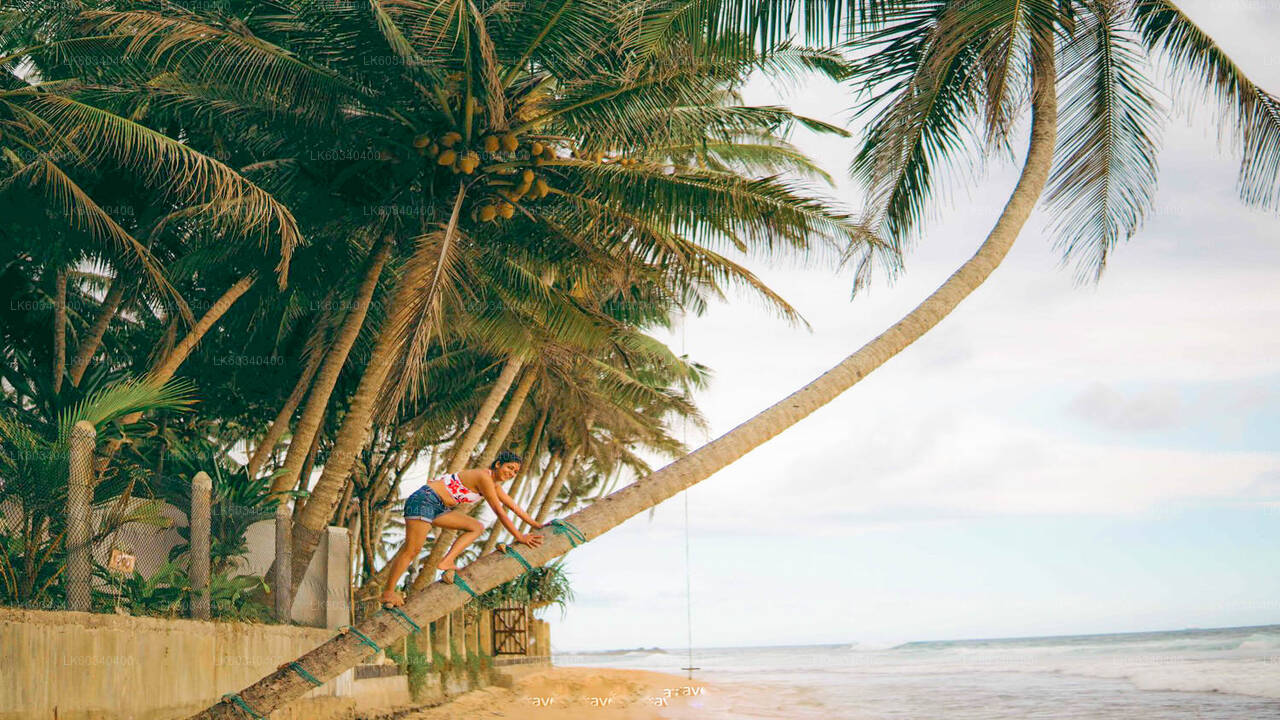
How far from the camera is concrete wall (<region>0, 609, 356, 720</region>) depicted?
6.33 meters

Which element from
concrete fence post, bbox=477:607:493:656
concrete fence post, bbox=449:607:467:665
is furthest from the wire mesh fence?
concrete fence post, bbox=477:607:493:656

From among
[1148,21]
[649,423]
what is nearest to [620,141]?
[1148,21]

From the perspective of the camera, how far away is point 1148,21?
8828 mm

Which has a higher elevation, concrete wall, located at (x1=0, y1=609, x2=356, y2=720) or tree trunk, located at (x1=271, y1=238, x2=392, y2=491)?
tree trunk, located at (x1=271, y1=238, x2=392, y2=491)

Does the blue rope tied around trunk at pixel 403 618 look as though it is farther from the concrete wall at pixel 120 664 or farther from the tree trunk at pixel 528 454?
the tree trunk at pixel 528 454

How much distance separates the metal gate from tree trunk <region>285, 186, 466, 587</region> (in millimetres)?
12519

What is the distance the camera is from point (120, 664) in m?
7.16

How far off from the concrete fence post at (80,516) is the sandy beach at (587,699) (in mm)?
7361

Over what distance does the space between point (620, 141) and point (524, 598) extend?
1492cm

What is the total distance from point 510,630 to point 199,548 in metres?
15.7

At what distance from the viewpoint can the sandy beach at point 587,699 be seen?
17.1m

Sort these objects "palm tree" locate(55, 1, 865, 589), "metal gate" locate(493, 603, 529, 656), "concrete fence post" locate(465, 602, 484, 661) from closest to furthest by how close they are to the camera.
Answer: "palm tree" locate(55, 1, 865, 589) < "concrete fence post" locate(465, 602, 484, 661) < "metal gate" locate(493, 603, 529, 656)

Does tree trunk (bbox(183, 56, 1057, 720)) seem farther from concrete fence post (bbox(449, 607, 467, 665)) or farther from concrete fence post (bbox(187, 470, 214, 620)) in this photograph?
concrete fence post (bbox(449, 607, 467, 665))

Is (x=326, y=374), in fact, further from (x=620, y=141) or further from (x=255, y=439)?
(x=255, y=439)
